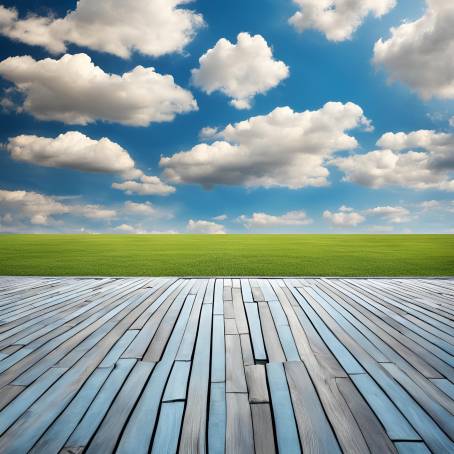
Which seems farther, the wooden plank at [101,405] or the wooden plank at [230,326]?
the wooden plank at [230,326]

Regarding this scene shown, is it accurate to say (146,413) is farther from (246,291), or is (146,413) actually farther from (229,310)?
(246,291)

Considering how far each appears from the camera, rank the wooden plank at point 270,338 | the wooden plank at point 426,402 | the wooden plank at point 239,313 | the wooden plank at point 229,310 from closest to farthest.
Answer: the wooden plank at point 426,402, the wooden plank at point 270,338, the wooden plank at point 239,313, the wooden plank at point 229,310

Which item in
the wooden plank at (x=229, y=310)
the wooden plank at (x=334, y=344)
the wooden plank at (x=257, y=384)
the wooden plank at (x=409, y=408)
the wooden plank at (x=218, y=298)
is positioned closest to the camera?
the wooden plank at (x=409, y=408)

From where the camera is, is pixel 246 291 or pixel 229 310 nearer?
pixel 229 310

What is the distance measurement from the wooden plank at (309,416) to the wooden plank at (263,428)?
8.2 inches

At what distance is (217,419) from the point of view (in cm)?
Result: 247

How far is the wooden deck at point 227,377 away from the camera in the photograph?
2.30 m

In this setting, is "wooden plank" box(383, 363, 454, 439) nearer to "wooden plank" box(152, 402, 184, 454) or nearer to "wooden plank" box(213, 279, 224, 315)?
"wooden plank" box(152, 402, 184, 454)

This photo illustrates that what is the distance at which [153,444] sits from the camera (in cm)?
222

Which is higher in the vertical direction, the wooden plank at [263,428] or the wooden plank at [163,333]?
the wooden plank at [163,333]

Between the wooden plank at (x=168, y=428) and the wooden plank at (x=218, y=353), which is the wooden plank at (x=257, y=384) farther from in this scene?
the wooden plank at (x=168, y=428)

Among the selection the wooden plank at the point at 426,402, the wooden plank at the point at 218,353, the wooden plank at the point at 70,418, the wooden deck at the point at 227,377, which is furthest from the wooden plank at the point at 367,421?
the wooden plank at the point at 70,418

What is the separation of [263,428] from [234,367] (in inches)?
39.3

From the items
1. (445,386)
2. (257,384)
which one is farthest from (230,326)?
(445,386)
